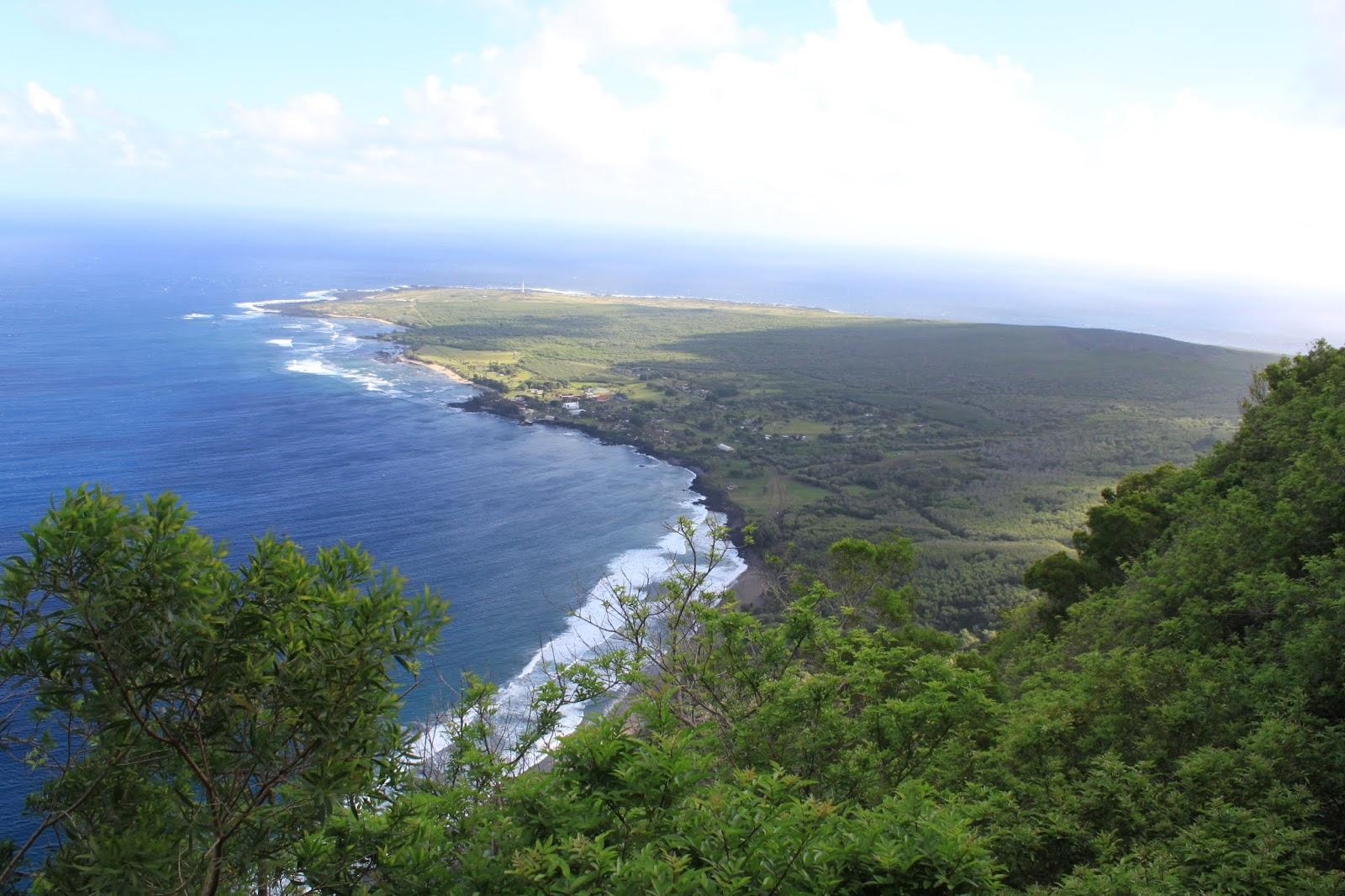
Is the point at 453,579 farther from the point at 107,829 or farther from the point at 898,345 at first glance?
the point at 898,345

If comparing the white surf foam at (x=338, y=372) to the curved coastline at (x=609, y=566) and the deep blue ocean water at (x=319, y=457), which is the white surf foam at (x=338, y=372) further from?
the curved coastline at (x=609, y=566)

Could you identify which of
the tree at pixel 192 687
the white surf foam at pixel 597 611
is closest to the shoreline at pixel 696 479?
the white surf foam at pixel 597 611

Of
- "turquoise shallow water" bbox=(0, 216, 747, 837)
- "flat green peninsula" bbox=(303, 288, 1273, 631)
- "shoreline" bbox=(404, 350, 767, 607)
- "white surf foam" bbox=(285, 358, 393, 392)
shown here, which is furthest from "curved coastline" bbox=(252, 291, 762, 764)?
"white surf foam" bbox=(285, 358, 393, 392)

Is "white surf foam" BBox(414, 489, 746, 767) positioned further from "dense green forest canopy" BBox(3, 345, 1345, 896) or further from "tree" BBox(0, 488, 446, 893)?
"tree" BBox(0, 488, 446, 893)

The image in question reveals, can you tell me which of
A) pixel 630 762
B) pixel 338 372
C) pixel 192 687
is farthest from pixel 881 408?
pixel 192 687

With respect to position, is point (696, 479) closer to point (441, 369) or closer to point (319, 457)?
point (319, 457)

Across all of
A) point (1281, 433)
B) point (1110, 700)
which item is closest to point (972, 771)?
point (1110, 700)
